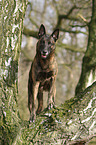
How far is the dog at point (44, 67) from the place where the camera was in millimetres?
3432

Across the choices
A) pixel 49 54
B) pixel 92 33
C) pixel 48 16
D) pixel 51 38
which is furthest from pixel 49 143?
pixel 48 16

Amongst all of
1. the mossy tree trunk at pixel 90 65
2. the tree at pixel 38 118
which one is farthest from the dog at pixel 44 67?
the mossy tree trunk at pixel 90 65

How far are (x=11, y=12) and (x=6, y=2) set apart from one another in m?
0.18

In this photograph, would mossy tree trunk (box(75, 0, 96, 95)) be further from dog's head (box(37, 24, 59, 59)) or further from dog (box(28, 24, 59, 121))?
dog's head (box(37, 24, 59, 59))

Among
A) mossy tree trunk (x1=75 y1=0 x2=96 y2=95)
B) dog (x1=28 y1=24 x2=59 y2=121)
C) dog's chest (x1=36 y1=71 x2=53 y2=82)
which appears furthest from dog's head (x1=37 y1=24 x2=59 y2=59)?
mossy tree trunk (x1=75 y1=0 x2=96 y2=95)

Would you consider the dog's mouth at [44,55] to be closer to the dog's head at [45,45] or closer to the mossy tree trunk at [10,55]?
the dog's head at [45,45]

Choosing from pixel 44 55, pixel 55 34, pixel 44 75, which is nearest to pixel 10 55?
pixel 44 55

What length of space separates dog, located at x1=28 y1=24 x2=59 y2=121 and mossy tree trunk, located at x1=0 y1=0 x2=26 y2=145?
36 cm

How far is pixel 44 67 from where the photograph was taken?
360 centimetres

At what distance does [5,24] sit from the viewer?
3.38 meters

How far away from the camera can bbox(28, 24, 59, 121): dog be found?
135 inches

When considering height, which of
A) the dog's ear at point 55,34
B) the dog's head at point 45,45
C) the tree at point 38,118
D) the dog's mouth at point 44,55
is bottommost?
the tree at point 38,118

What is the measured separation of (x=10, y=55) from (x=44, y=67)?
2.07 feet

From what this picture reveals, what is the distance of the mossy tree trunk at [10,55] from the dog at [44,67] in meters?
0.36
